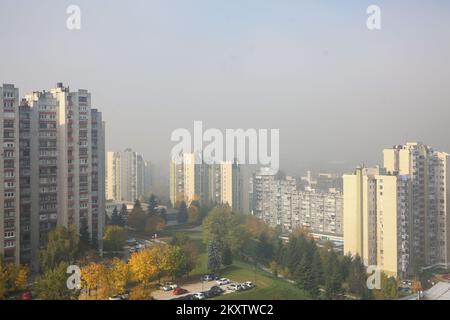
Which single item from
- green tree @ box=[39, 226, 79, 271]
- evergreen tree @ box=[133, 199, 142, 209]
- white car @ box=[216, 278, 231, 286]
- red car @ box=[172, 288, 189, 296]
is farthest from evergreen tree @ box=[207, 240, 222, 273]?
evergreen tree @ box=[133, 199, 142, 209]

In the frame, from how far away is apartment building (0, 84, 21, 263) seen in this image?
4.14 meters

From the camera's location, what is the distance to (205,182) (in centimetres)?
575

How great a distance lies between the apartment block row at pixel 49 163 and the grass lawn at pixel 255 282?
1209 millimetres

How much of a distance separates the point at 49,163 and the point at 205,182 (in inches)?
70.8

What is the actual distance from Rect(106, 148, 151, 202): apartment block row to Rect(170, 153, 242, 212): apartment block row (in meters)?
0.35

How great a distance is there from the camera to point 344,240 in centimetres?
464

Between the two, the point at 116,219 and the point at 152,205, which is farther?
the point at 152,205

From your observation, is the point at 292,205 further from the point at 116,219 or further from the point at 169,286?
the point at 169,286

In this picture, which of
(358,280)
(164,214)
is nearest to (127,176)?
(164,214)

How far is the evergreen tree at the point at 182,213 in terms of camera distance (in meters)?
5.31
